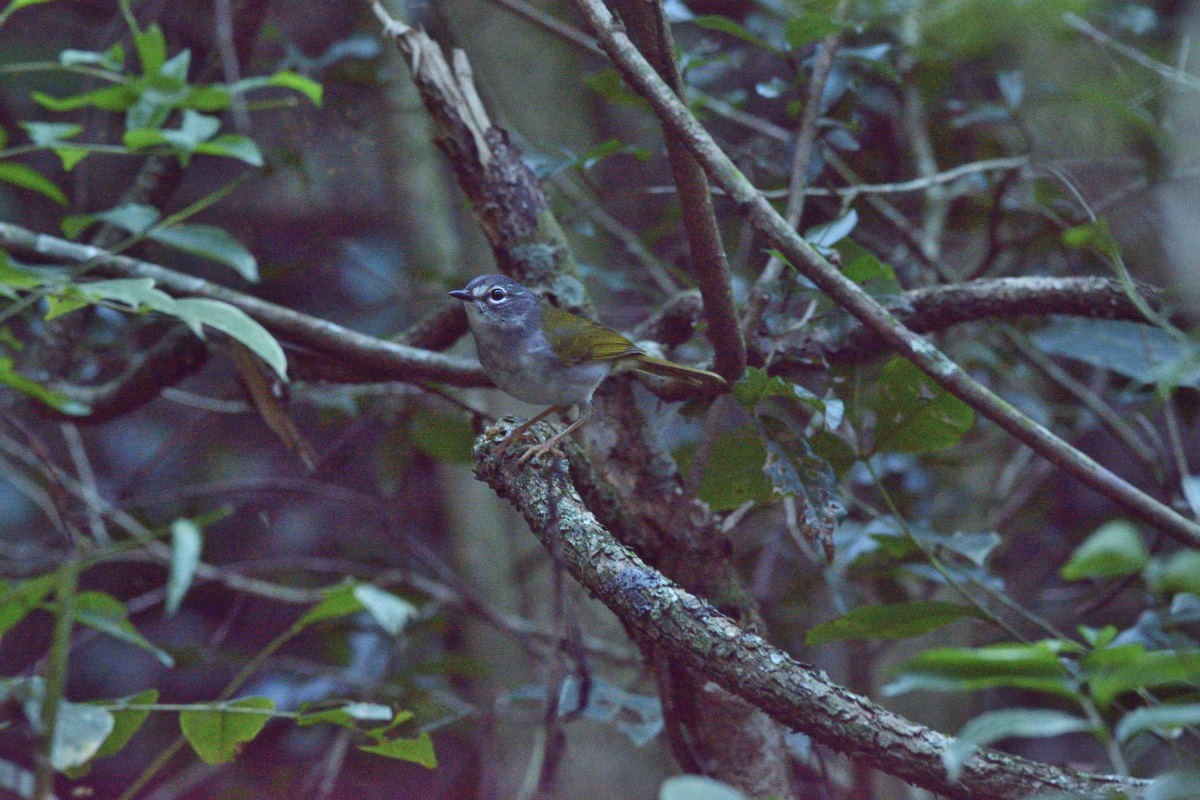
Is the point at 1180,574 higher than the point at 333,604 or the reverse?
higher

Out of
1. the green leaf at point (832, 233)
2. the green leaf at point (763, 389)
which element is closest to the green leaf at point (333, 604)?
the green leaf at point (763, 389)

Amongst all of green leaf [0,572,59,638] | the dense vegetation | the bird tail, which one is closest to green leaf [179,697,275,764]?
the dense vegetation

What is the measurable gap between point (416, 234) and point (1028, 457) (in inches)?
87.1

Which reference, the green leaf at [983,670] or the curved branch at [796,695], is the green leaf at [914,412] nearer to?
the curved branch at [796,695]

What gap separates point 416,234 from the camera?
3635 mm

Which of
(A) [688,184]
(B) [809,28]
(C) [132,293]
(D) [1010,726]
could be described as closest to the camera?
(D) [1010,726]

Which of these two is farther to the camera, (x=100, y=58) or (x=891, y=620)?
(x=100, y=58)

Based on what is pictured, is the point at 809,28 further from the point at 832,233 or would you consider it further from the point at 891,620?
the point at 891,620

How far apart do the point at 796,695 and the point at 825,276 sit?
61 centimetres

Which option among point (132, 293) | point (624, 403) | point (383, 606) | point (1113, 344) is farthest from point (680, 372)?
point (1113, 344)

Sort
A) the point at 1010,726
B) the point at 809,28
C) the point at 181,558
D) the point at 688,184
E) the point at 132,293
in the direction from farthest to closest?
1. the point at 809,28
2. the point at 688,184
3. the point at 132,293
4. the point at 181,558
5. the point at 1010,726

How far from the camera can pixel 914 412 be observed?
5.25 ft

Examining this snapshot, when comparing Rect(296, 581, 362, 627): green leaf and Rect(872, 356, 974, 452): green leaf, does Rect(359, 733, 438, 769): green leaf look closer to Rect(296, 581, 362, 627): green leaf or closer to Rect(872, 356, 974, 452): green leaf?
Rect(296, 581, 362, 627): green leaf

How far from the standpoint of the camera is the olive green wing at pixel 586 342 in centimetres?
181
